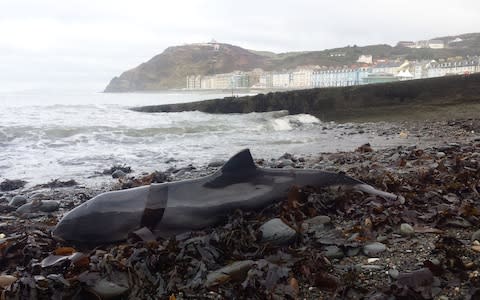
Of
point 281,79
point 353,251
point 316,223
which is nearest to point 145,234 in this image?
point 316,223

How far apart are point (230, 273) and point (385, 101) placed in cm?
1967

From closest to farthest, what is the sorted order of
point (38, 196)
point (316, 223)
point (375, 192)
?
point (316, 223) < point (375, 192) < point (38, 196)

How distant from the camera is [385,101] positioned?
70.4 feet

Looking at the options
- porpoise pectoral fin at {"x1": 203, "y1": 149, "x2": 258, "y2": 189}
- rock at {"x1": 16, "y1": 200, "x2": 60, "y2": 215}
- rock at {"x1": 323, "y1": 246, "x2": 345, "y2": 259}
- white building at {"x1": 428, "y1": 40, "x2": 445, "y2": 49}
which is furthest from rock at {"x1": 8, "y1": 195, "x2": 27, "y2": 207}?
white building at {"x1": 428, "y1": 40, "x2": 445, "y2": 49}

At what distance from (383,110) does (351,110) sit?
145 centimetres

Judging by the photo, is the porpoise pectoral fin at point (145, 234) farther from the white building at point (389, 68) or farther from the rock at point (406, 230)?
the white building at point (389, 68)

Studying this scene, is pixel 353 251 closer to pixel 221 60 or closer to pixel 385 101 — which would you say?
pixel 385 101

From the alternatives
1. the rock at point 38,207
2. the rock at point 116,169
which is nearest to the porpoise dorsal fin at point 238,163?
the rock at point 38,207

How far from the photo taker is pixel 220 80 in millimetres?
144875

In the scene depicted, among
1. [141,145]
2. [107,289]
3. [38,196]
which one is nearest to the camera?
[107,289]

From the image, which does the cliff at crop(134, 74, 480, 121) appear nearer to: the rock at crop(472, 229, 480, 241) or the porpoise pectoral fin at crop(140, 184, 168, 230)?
the rock at crop(472, 229, 480, 241)

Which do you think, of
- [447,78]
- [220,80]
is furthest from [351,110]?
[220,80]

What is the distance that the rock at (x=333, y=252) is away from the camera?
3.47m

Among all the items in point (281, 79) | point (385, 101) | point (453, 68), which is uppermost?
point (453, 68)
